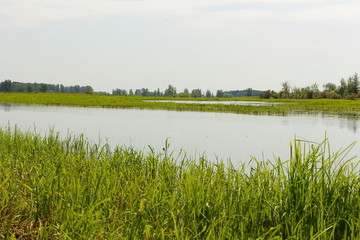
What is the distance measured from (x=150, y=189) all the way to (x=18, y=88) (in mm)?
212373

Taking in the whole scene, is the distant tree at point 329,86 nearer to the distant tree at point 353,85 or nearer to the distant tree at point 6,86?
the distant tree at point 353,85

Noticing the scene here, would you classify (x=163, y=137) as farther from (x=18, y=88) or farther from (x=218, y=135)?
(x=18, y=88)

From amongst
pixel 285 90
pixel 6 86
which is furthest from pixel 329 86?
pixel 6 86

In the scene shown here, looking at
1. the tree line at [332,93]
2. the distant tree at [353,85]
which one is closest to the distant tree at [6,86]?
the tree line at [332,93]

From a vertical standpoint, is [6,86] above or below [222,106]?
above

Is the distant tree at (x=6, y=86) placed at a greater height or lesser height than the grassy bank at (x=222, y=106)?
greater

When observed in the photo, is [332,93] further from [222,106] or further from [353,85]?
[222,106]

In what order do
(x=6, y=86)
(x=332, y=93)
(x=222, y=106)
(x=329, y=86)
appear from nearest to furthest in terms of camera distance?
(x=222, y=106) < (x=332, y=93) < (x=329, y=86) < (x=6, y=86)

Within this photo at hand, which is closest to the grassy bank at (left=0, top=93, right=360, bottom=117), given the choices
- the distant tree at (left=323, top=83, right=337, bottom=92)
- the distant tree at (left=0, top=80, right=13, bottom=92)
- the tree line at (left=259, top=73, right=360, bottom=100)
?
the tree line at (left=259, top=73, right=360, bottom=100)

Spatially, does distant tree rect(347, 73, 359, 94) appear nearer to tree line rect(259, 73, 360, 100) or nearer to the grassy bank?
tree line rect(259, 73, 360, 100)

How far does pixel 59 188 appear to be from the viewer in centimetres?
527

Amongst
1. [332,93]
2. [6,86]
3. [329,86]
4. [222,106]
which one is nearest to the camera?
[222,106]

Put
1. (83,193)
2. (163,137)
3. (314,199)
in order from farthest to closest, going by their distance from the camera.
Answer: (163,137) → (83,193) → (314,199)

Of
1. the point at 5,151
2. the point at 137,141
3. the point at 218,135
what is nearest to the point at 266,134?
the point at 218,135
